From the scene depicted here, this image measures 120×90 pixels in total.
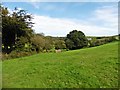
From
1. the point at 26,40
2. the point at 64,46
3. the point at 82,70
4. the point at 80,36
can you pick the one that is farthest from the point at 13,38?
the point at 82,70

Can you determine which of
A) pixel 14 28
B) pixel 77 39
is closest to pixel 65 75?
pixel 14 28

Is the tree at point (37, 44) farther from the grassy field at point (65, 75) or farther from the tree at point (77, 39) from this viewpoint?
the grassy field at point (65, 75)

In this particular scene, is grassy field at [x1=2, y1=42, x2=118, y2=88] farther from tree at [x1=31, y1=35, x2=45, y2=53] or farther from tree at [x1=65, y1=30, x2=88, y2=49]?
tree at [x1=65, y1=30, x2=88, y2=49]

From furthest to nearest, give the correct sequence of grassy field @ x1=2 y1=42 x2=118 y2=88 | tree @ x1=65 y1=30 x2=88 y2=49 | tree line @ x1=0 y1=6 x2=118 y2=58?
tree @ x1=65 y1=30 x2=88 y2=49 < tree line @ x1=0 y1=6 x2=118 y2=58 < grassy field @ x1=2 y1=42 x2=118 y2=88

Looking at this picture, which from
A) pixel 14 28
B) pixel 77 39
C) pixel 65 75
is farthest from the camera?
pixel 77 39

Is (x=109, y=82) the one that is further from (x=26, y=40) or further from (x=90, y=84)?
(x=26, y=40)

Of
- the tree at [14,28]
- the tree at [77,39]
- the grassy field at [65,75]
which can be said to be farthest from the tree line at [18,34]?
the grassy field at [65,75]

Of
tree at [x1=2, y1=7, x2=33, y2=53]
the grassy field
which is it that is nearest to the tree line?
tree at [x1=2, y1=7, x2=33, y2=53]

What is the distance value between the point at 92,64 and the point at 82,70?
1.78 m

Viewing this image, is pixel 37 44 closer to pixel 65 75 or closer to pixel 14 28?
→ pixel 14 28

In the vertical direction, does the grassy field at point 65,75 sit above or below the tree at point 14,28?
below

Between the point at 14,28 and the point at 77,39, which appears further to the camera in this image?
the point at 77,39

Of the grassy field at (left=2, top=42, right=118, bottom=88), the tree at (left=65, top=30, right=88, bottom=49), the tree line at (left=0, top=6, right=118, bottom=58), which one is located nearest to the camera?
the grassy field at (left=2, top=42, right=118, bottom=88)

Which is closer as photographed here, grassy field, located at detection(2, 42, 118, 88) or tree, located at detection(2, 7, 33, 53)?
grassy field, located at detection(2, 42, 118, 88)
